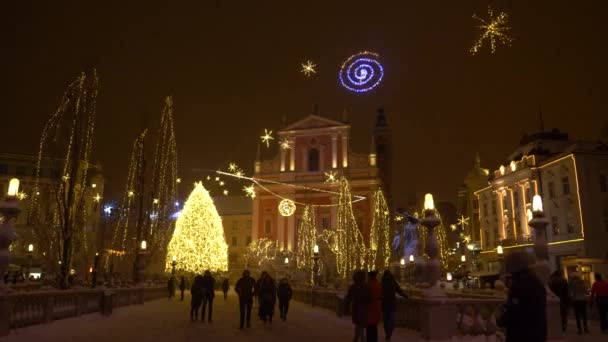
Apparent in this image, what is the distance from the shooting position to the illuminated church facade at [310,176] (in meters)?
59.4

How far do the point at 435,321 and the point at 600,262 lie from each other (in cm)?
3124

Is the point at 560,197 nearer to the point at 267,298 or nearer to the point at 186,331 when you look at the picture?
the point at 267,298

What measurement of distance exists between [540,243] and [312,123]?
5181cm

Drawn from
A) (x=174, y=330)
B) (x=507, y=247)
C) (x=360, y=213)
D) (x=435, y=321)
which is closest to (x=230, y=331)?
(x=174, y=330)

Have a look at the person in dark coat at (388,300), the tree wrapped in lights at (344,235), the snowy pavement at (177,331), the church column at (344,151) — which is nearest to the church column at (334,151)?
the church column at (344,151)

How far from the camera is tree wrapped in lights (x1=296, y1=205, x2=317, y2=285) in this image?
1790 inches

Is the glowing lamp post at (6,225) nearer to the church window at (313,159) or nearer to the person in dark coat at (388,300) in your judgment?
the person in dark coat at (388,300)

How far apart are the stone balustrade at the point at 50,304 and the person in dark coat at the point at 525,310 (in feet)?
33.6

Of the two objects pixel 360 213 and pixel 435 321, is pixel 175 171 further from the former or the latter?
pixel 360 213

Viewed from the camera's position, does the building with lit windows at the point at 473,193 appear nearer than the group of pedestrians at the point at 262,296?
No

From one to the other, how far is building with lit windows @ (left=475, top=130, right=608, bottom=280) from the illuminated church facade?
584 inches

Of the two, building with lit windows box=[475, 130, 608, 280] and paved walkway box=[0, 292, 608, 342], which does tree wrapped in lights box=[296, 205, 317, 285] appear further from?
paved walkway box=[0, 292, 608, 342]

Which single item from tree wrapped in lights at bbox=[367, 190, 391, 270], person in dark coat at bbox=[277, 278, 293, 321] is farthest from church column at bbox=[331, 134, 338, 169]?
person in dark coat at bbox=[277, 278, 293, 321]

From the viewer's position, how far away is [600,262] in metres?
36.2
